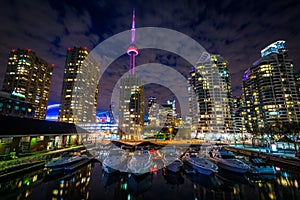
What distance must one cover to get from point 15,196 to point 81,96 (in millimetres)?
118329

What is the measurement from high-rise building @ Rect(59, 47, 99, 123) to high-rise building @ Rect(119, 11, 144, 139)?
34.4 metres

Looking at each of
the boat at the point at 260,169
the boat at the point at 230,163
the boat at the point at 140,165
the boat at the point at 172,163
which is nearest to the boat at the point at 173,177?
the boat at the point at 172,163

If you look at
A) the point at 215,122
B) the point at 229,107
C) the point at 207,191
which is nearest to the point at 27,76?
the point at 207,191

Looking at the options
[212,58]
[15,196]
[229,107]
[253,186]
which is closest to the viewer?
[15,196]

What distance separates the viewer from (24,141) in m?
25.4

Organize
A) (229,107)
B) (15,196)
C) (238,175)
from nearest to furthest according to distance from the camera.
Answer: (15,196) → (238,175) → (229,107)

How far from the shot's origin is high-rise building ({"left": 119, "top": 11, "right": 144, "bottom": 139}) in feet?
465

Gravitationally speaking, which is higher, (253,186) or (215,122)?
(215,122)

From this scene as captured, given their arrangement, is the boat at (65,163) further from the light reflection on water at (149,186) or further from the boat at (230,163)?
the boat at (230,163)

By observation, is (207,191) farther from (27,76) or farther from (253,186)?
(27,76)

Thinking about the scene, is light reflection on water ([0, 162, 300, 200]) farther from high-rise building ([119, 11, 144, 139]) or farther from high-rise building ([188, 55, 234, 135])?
high-rise building ([119, 11, 144, 139])

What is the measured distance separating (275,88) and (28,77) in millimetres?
188043

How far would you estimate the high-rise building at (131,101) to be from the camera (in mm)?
141875

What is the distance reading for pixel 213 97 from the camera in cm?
11681
